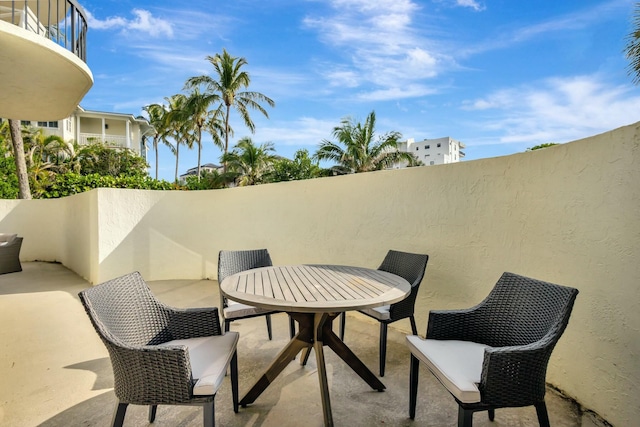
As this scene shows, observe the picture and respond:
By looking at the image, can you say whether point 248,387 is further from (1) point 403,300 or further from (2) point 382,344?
(1) point 403,300

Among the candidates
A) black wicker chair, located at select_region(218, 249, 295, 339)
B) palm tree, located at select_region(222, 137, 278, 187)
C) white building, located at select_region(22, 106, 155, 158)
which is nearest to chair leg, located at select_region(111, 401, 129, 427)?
black wicker chair, located at select_region(218, 249, 295, 339)

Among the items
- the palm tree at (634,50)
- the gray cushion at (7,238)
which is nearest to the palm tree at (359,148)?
the palm tree at (634,50)

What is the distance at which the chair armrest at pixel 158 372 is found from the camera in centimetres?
139

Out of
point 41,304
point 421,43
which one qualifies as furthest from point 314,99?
point 41,304

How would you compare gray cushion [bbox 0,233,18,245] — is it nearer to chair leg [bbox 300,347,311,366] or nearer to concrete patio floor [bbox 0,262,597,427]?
concrete patio floor [bbox 0,262,597,427]

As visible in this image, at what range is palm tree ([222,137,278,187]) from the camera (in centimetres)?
1374

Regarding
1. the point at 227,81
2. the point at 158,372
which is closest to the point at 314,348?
the point at 158,372

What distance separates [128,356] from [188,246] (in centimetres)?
455

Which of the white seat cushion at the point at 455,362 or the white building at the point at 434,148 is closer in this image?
the white seat cushion at the point at 455,362

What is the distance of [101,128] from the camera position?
79.7 feet

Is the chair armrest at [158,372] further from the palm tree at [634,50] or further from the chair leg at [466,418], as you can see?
the palm tree at [634,50]

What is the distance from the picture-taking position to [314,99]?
35.2 feet

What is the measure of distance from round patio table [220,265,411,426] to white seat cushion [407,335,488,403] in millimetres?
308

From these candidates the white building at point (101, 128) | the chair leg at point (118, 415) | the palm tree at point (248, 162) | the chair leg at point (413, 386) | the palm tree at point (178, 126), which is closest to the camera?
the chair leg at point (118, 415)
